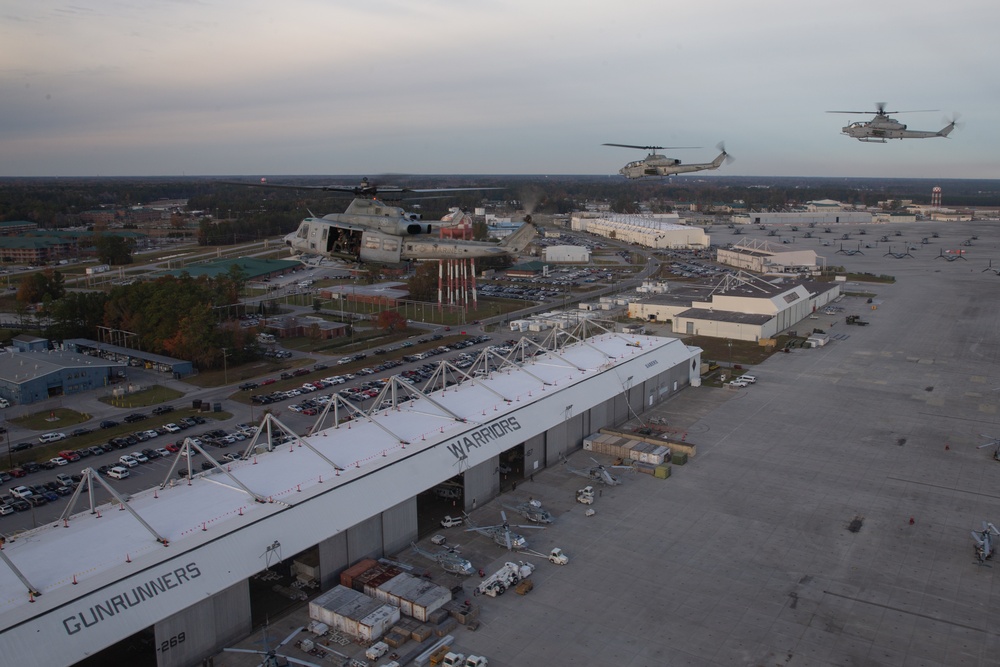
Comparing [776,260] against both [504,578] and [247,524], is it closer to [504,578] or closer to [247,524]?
[504,578]

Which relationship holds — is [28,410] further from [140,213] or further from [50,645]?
[140,213]

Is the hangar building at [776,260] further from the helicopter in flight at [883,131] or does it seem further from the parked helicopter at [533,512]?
the parked helicopter at [533,512]

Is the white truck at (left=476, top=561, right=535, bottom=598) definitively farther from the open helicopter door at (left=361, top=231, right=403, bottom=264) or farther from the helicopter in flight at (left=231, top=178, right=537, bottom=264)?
the open helicopter door at (left=361, top=231, right=403, bottom=264)

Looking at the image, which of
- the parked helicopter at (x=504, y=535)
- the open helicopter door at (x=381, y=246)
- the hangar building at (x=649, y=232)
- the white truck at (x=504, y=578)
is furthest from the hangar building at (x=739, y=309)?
the hangar building at (x=649, y=232)

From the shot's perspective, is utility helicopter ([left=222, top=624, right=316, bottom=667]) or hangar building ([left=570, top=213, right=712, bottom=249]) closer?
utility helicopter ([left=222, top=624, right=316, bottom=667])

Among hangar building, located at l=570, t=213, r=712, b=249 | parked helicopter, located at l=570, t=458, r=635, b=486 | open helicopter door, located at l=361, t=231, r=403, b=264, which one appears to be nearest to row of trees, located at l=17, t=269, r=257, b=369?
open helicopter door, located at l=361, t=231, r=403, b=264
